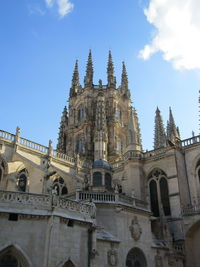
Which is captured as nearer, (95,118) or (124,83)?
(95,118)

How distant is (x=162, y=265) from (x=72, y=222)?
33.5ft

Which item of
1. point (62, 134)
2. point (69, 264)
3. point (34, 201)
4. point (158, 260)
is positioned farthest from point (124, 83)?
point (69, 264)

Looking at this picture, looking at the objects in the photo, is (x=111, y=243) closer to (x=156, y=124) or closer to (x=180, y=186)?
(x=180, y=186)

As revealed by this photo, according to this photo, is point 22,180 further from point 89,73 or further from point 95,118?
point 89,73

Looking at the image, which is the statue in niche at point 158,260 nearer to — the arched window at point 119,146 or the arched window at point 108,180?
the arched window at point 108,180

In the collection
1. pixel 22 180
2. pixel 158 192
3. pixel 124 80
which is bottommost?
pixel 158 192

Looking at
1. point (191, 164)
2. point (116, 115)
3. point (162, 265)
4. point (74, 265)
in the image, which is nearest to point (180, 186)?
point (191, 164)

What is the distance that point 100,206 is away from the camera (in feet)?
62.9

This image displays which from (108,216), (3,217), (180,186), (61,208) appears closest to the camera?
(3,217)

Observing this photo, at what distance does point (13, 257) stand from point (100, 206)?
8156mm

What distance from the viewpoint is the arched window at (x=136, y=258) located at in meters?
19.2

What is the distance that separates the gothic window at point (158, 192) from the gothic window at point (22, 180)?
1138 centimetres

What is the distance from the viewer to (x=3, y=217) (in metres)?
12.0

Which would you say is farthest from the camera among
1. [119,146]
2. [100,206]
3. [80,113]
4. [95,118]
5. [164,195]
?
[80,113]
